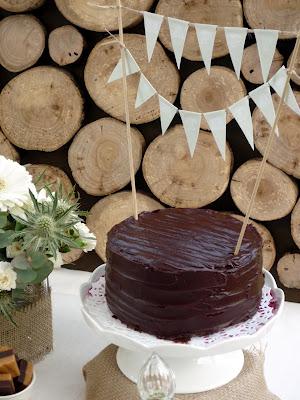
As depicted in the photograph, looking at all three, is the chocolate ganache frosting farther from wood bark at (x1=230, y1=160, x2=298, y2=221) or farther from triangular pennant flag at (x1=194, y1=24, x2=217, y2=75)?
wood bark at (x1=230, y1=160, x2=298, y2=221)

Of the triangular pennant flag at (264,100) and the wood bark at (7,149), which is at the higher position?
the triangular pennant flag at (264,100)

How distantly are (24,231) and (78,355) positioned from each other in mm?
341

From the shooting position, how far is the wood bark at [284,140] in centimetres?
162

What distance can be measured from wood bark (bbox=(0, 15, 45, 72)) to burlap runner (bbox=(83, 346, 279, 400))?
34.5 inches

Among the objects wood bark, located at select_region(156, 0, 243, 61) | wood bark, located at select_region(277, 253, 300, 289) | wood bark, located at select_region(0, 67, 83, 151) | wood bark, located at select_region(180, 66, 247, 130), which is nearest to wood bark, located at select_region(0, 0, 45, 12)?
wood bark, located at select_region(0, 67, 83, 151)

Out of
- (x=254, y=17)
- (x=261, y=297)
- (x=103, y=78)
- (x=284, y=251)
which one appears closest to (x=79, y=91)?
(x=103, y=78)

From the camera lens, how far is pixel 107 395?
1158mm

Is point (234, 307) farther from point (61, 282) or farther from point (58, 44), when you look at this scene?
point (58, 44)

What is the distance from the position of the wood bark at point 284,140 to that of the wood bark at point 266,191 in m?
0.02

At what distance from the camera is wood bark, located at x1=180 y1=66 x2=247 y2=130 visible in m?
1.63

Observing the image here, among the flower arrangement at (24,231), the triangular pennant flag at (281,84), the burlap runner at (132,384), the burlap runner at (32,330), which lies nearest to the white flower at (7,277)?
the flower arrangement at (24,231)

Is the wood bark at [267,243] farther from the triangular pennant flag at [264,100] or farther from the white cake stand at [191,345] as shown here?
the triangular pennant flag at [264,100]

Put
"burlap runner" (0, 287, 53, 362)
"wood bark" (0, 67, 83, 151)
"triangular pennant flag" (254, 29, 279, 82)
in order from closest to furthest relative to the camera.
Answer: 1. "triangular pennant flag" (254, 29, 279, 82)
2. "burlap runner" (0, 287, 53, 362)
3. "wood bark" (0, 67, 83, 151)

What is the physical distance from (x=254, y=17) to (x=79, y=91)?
1.60 feet
